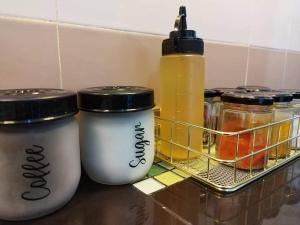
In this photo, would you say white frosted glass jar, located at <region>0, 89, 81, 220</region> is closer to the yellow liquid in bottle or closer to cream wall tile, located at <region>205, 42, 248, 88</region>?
the yellow liquid in bottle

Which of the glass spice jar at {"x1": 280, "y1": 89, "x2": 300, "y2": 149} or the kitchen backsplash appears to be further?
the glass spice jar at {"x1": 280, "y1": 89, "x2": 300, "y2": 149}

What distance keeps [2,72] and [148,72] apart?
0.91 feet

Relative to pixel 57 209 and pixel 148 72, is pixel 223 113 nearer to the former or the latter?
pixel 148 72

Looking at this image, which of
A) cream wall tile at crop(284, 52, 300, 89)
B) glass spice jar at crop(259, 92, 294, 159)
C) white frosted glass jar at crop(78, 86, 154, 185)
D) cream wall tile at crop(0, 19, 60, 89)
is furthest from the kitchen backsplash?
cream wall tile at crop(284, 52, 300, 89)

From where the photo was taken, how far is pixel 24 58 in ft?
→ 1.23

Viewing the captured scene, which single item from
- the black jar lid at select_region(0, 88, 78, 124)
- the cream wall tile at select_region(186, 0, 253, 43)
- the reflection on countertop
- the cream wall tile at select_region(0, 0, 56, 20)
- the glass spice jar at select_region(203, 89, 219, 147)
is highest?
the cream wall tile at select_region(186, 0, 253, 43)

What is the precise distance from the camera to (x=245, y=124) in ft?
1.39

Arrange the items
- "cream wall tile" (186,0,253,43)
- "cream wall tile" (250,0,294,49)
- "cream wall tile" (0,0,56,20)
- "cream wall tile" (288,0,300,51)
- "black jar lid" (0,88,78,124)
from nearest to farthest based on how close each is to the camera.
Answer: "black jar lid" (0,88,78,124)
"cream wall tile" (0,0,56,20)
"cream wall tile" (186,0,253,43)
"cream wall tile" (250,0,294,49)
"cream wall tile" (288,0,300,51)

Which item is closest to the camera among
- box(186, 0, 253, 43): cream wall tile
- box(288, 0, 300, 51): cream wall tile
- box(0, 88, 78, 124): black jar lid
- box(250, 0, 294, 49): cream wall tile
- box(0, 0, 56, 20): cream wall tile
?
box(0, 88, 78, 124): black jar lid

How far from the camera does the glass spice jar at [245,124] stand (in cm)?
40

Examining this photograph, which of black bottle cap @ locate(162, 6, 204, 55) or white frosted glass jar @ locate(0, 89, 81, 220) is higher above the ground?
black bottle cap @ locate(162, 6, 204, 55)

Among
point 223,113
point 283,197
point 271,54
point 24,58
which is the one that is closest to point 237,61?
point 271,54

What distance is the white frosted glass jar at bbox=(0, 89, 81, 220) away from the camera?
24 cm

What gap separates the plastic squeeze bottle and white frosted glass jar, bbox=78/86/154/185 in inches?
3.9
